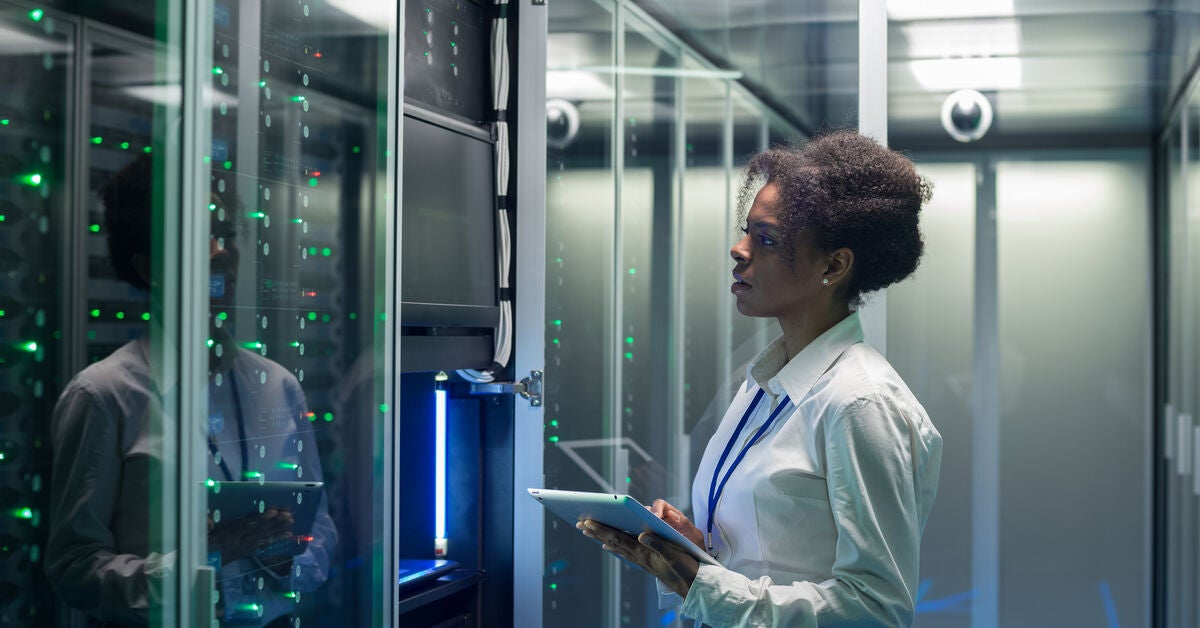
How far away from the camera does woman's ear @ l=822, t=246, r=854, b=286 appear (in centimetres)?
168

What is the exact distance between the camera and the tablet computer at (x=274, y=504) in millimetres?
1594

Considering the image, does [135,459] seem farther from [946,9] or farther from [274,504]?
[946,9]

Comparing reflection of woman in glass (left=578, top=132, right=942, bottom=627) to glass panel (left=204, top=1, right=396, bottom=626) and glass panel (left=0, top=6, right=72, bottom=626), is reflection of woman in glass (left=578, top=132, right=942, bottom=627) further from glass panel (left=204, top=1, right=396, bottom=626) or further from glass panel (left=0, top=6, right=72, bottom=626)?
glass panel (left=0, top=6, right=72, bottom=626)

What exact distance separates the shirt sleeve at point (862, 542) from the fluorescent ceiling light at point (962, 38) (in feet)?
4.80

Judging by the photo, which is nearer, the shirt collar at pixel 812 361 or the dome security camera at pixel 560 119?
the shirt collar at pixel 812 361

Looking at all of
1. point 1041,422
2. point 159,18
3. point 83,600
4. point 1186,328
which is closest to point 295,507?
point 83,600

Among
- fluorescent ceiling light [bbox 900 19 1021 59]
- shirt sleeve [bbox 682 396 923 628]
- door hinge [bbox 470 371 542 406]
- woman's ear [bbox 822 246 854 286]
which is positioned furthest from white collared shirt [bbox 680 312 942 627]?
fluorescent ceiling light [bbox 900 19 1021 59]

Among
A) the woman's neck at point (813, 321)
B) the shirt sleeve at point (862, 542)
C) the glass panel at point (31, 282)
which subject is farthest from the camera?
the woman's neck at point (813, 321)

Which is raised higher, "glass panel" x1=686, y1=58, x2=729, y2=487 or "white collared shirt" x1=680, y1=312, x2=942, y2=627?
"glass panel" x1=686, y1=58, x2=729, y2=487

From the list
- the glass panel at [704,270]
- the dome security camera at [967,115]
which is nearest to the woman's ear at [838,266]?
the glass panel at [704,270]

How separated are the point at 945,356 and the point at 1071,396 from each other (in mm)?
379

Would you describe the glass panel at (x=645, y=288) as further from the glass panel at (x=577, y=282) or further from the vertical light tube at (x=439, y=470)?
the vertical light tube at (x=439, y=470)

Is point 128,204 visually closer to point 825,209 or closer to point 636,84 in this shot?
point 825,209

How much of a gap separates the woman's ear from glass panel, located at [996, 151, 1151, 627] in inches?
56.4
